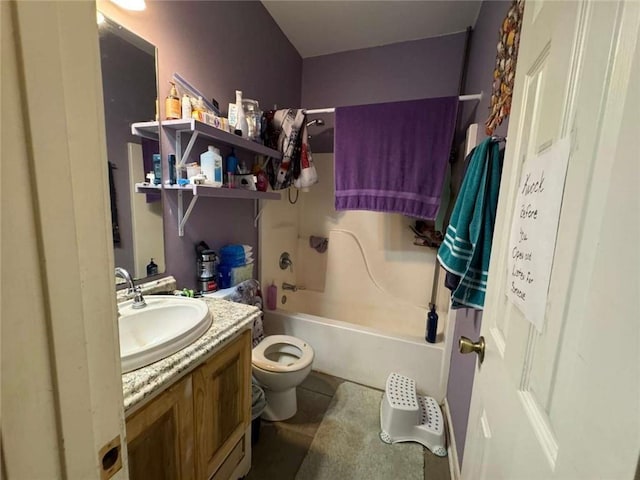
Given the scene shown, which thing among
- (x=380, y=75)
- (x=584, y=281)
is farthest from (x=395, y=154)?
(x=584, y=281)

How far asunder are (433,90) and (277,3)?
52.5 inches

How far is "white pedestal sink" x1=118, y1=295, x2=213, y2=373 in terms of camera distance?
82 cm

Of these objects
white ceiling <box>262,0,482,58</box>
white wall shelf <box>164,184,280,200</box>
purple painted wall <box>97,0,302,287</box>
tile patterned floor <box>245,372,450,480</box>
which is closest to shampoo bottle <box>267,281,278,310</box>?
purple painted wall <box>97,0,302,287</box>

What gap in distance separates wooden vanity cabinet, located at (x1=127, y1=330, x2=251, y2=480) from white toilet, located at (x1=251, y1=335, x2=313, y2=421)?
0.87 feet

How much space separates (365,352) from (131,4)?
2259mm

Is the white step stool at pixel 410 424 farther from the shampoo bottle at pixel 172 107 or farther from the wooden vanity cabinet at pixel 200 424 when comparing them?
the shampoo bottle at pixel 172 107

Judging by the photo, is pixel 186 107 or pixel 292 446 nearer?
pixel 186 107

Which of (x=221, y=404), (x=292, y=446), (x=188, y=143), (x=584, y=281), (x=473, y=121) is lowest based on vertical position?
(x=292, y=446)

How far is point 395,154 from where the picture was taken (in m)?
1.87

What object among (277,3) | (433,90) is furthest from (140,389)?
(433,90)

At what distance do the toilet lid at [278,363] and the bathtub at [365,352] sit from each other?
333 mm

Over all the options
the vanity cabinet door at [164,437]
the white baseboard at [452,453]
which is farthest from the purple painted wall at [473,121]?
the vanity cabinet door at [164,437]

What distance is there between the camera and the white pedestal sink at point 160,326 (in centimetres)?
82

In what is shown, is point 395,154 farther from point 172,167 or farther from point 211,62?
point 172,167
